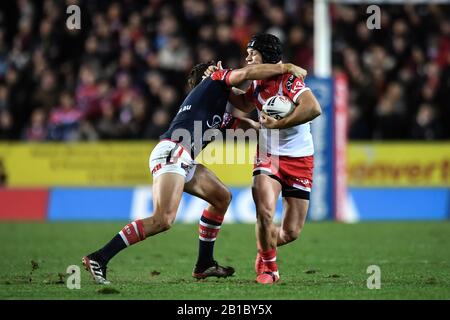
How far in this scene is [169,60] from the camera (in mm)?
20203

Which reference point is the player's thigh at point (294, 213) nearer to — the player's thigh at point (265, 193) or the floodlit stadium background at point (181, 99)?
the player's thigh at point (265, 193)

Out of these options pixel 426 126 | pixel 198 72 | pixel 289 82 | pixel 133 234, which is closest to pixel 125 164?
pixel 426 126

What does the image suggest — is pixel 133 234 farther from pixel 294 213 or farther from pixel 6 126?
pixel 6 126

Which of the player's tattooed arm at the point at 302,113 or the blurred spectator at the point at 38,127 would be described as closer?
the player's tattooed arm at the point at 302,113

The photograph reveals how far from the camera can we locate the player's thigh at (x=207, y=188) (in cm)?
900

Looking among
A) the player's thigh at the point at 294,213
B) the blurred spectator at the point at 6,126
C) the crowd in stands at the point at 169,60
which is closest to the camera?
the player's thigh at the point at 294,213

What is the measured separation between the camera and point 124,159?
18.7m

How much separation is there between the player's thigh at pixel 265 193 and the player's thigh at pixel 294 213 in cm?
44

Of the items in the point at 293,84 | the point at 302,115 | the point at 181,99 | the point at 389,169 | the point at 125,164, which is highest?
the point at 181,99

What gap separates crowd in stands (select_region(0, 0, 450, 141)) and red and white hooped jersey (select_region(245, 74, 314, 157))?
963cm

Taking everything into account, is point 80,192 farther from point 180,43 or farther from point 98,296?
point 98,296

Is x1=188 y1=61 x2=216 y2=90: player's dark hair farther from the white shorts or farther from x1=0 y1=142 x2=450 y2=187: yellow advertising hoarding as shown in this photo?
x1=0 y1=142 x2=450 y2=187: yellow advertising hoarding

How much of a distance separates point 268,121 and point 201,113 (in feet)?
2.23

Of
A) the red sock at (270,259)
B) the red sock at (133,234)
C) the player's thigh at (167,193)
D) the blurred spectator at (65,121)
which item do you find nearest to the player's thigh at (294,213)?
the red sock at (270,259)
